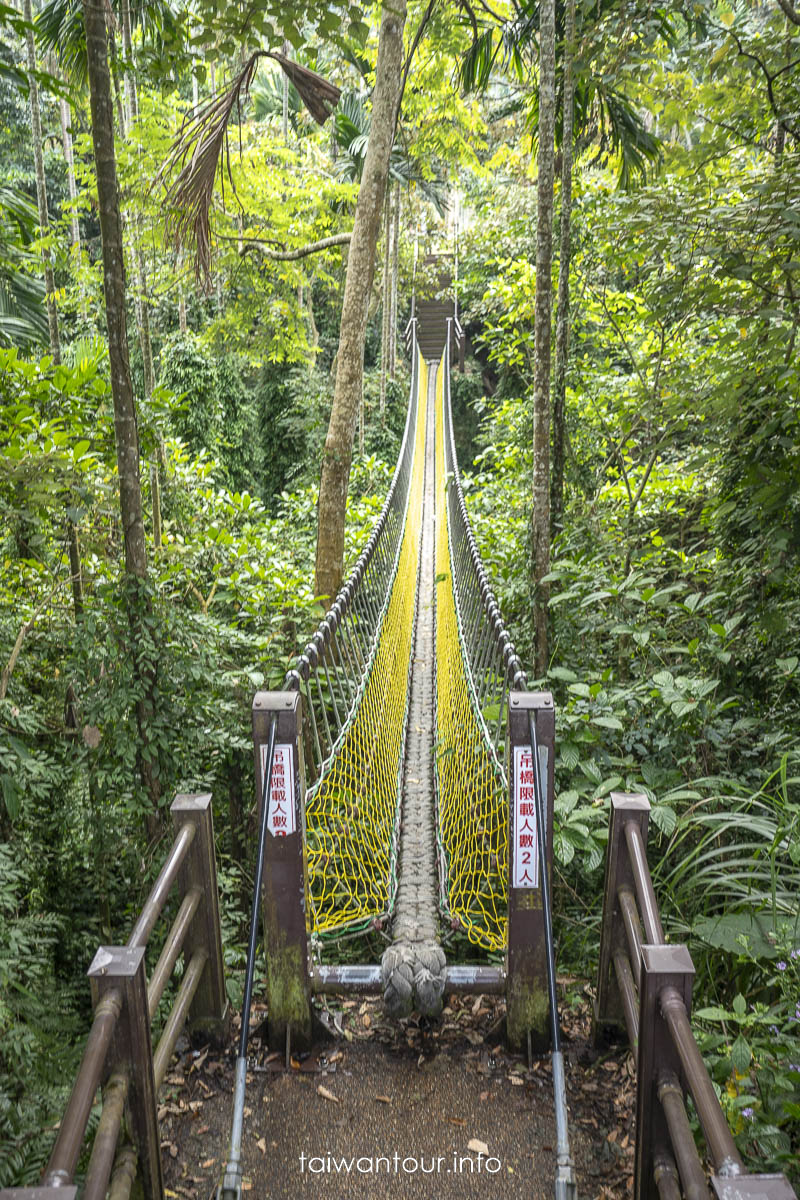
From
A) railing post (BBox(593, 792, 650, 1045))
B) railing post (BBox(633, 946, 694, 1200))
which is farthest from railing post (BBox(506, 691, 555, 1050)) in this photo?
railing post (BBox(633, 946, 694, 1200))

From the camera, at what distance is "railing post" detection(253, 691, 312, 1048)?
148cm

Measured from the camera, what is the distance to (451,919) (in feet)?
6.27

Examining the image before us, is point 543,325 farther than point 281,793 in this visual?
Yes

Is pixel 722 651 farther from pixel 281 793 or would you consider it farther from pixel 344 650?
pixel 281 793

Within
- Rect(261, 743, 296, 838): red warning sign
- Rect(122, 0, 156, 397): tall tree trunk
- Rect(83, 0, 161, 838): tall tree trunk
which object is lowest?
Rect(261, 743, 296, 838): red warning sign

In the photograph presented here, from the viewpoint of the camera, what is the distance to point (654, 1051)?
3.57ft

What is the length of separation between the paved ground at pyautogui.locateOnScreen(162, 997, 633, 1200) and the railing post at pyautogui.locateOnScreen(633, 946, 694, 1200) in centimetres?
27

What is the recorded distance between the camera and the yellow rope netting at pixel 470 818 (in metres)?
1.92

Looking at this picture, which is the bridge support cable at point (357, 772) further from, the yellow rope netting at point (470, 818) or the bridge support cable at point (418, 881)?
the yellow rope netting at point (470, 818)

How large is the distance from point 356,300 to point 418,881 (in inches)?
97.1

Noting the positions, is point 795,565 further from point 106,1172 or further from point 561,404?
point 106,1172

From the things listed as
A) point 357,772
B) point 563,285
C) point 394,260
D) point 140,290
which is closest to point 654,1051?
point 357,772

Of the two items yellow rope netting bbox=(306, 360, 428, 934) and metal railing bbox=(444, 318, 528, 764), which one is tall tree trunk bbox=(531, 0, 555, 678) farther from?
yellow rope netting bbox=(306, 360, 428, 934)

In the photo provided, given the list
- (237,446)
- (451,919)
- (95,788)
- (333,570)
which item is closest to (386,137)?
(333,570)
